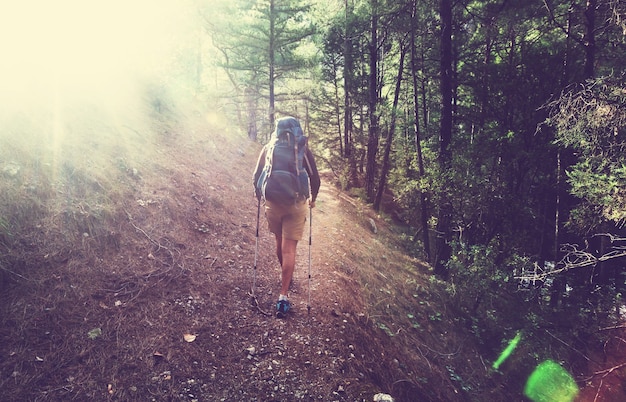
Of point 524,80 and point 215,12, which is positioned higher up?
point 215,12

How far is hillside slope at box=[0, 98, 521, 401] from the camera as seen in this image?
3.35 m

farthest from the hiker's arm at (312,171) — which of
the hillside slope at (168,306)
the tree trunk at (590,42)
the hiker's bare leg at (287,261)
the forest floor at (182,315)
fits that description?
the tree trunk at (590,42)

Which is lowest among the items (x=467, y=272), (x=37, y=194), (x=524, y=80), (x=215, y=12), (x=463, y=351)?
(x=463, y=351)

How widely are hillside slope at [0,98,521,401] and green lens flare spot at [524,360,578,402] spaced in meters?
0.39

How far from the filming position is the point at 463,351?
684cm

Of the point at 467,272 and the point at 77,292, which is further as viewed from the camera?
the point at 467,272

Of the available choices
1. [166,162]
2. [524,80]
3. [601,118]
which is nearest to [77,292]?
[166,162]

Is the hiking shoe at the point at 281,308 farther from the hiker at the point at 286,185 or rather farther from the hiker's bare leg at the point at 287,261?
the hiker's bare leg at the point at 287,261

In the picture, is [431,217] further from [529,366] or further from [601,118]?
[601,118]

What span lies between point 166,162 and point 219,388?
6382 mm

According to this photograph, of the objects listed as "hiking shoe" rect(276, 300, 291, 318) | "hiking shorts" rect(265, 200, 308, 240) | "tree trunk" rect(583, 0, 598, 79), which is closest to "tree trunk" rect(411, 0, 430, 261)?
"tree trunk" rect(583, 0, 598, 79)

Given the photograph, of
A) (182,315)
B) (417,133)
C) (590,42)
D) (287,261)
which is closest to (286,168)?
(287,261)

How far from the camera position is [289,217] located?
4.63 m

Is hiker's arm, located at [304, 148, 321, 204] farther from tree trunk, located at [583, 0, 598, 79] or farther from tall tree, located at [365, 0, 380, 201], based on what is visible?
tall tree, located at [365, 0, 380, 201]
